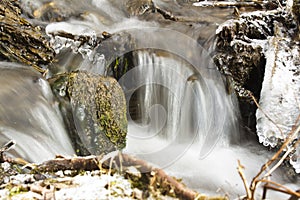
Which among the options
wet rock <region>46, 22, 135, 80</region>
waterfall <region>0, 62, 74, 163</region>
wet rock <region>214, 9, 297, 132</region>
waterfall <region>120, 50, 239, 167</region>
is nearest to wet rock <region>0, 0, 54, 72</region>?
wet rock <region>46, 22, 135, 80</region>

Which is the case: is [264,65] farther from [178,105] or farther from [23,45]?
[23,45]

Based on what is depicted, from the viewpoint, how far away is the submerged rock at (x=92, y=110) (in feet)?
11.7

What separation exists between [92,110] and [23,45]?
1.39 metres

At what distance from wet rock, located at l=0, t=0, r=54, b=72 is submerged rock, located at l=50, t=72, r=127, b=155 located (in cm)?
66

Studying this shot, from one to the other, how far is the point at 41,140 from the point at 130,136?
1.24 meters

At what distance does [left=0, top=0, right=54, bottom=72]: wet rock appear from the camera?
165 inches

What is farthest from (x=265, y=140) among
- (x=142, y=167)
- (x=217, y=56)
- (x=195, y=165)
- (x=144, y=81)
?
(x=142, y=167)

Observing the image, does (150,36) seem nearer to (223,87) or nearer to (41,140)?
(223,87)

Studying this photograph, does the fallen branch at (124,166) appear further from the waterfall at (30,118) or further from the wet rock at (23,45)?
the wet rock at (23,45)

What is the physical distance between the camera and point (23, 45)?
169 inches

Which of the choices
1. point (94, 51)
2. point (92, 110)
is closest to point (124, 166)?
point (92, 110)

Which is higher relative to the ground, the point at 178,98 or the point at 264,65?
the point at 264,65

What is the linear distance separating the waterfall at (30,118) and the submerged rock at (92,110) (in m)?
0.13

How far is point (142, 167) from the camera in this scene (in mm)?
1647
